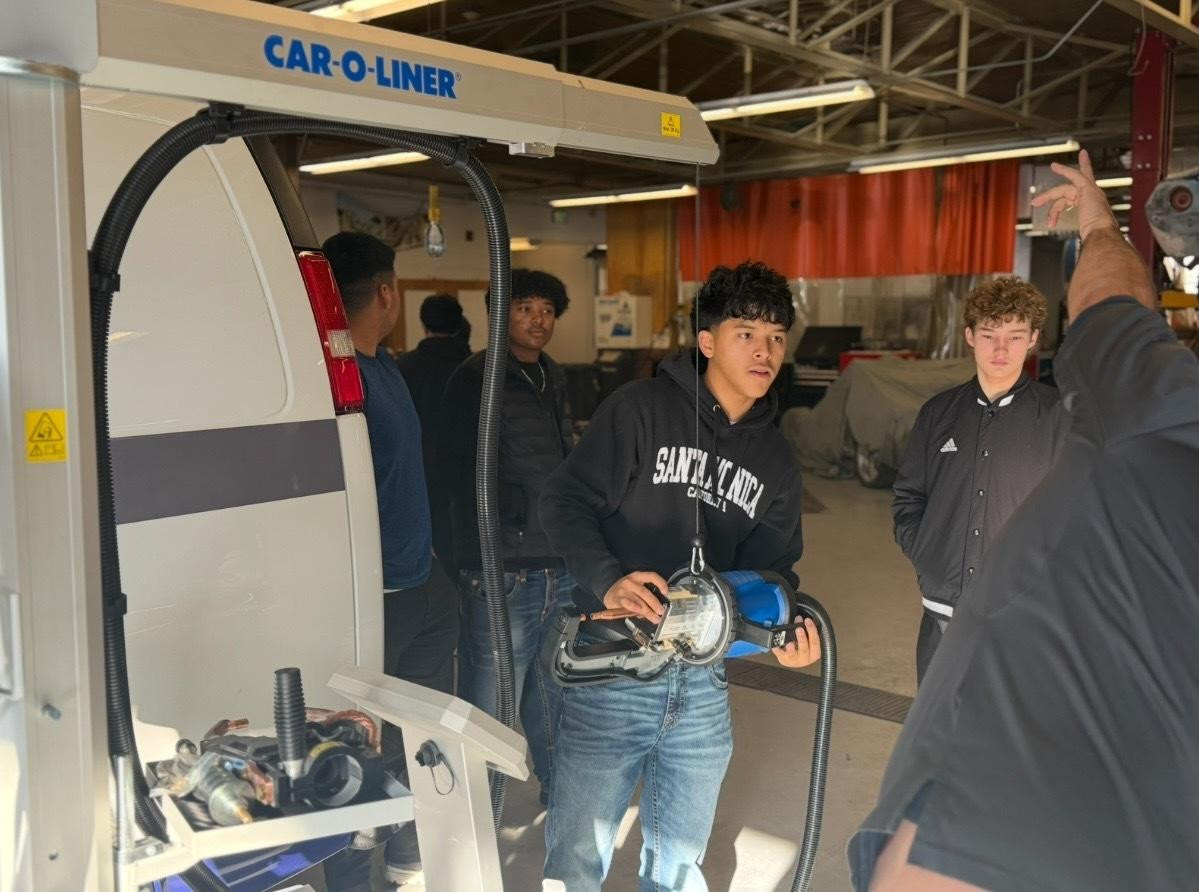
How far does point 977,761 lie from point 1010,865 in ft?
0.36

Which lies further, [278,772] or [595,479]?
[595,479]

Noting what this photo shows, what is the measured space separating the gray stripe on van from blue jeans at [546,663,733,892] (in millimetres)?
784

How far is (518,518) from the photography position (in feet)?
12.4

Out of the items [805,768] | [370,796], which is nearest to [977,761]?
[370,796]

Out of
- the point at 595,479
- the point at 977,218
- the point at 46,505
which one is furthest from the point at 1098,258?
the point at 977,218

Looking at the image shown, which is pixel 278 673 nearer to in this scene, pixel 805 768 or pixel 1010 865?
pixel 1010 865

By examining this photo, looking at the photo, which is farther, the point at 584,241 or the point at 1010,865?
the point at 584,241

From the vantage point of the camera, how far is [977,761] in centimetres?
122

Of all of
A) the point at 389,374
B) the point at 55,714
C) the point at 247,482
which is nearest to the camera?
the point at 55,714

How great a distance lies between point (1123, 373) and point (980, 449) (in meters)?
2.10

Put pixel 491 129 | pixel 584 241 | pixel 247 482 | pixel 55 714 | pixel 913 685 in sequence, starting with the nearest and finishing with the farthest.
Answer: pixel 55 714 < pixel 491 129 < pixel 247 482 < pixel 913 685 < pixel 584 241

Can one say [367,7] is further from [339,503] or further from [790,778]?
[790,778]

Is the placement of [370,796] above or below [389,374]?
below

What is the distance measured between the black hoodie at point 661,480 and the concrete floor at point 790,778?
4.48ft
